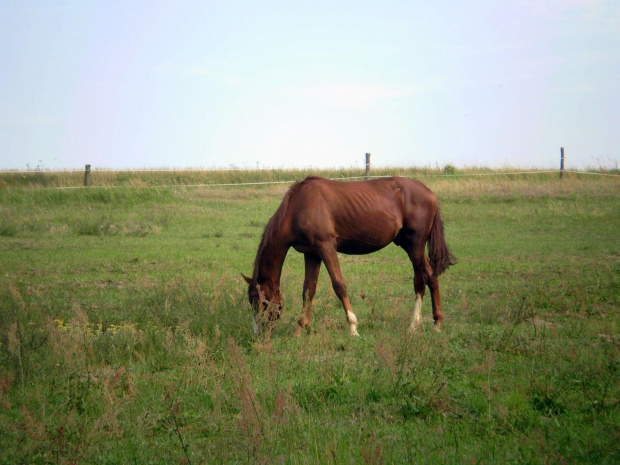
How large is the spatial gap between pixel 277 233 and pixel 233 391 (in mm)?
2961

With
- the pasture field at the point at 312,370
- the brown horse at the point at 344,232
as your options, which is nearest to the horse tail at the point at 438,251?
the brown horse at the point at 344,232

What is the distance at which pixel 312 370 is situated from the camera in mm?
5773

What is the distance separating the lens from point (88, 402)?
4.81m

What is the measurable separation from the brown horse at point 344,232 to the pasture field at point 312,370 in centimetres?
33

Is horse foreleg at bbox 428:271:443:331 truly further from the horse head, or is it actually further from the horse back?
the horse head

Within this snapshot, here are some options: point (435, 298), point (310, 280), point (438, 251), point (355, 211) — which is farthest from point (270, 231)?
point (438, 251)

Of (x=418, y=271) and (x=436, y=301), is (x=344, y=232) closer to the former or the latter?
(x=418, y=271)

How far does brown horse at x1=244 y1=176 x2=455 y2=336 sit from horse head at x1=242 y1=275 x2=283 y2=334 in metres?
0.01

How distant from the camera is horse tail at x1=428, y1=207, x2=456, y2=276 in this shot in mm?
8516

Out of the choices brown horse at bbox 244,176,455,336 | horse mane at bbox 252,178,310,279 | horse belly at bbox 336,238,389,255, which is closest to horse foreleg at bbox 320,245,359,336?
brown horse at bbox 244,176,455,336

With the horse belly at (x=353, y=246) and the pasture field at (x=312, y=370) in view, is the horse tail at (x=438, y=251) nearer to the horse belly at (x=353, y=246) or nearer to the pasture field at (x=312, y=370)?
the pasture field at (x=312, y=370)

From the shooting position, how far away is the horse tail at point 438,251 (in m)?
8.52

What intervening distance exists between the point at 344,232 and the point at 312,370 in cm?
266

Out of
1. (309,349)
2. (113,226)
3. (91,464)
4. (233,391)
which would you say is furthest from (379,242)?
(113,226)
